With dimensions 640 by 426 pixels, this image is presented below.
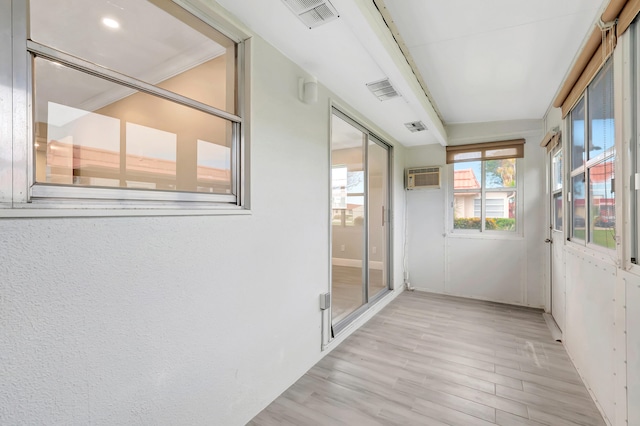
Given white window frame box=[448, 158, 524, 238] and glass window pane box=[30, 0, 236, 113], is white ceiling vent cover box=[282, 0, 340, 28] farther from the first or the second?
white window frame box=[448, 158, 524, 238]

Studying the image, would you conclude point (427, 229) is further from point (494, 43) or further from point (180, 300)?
point (180, 300)

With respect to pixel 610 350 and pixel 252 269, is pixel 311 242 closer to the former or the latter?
pixel 252 269

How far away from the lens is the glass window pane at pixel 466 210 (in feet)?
14.4

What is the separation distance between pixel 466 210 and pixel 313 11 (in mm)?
3893

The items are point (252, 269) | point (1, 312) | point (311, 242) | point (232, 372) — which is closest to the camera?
point (1, 312)

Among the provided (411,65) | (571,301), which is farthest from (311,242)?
(571,301)

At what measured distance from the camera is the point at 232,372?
1.64 metres

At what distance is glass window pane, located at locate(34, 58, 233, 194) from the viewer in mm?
1033

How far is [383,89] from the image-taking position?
8.63ft

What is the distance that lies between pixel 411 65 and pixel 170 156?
2.30m

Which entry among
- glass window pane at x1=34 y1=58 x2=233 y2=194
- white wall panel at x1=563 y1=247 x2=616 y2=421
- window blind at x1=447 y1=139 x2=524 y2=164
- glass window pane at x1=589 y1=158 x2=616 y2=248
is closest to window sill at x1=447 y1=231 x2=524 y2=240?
window blind at x1=447 y1=139 x2=524 y2=164

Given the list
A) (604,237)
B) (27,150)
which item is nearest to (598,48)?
(604,237)

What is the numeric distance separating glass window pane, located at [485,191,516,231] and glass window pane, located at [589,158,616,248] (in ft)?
6.84

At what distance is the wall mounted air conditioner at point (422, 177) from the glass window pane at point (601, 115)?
2375mm
